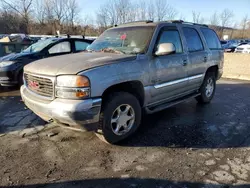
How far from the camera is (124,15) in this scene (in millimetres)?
32812

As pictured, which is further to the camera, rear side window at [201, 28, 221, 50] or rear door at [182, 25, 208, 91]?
rear side window at [201, 28, 221, 50]

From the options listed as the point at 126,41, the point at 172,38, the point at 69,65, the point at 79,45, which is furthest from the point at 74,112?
the point at 79,45

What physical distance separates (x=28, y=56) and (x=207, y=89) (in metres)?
5.44

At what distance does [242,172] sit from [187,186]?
33.3 inches

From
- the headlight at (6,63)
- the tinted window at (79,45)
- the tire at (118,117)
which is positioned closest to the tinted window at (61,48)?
the tinted window at (79,45)

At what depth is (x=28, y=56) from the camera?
7.07m

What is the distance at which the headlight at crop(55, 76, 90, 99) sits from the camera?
9.74ft

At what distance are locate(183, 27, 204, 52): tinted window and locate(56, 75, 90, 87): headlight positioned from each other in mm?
2755

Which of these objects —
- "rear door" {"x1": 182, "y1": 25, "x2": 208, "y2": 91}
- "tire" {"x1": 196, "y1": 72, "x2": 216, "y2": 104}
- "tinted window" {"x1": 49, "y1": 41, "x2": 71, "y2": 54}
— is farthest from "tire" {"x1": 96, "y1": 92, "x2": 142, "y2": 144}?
"tinted window" {"x1": 49, "y1": 41, "x2": 71, "y2": 54}

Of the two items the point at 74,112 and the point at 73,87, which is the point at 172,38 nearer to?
the point at 73,87

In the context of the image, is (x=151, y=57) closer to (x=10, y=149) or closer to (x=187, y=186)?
(x=187, y=186)

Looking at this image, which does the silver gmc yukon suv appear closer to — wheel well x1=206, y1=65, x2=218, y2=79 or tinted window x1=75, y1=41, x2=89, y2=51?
wheel well x1=206, y1=65, x2=218, y2=79

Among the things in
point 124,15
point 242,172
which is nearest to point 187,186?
point 242,172

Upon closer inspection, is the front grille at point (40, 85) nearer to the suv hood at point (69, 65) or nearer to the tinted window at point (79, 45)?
the suv hood at point (69, 65)
